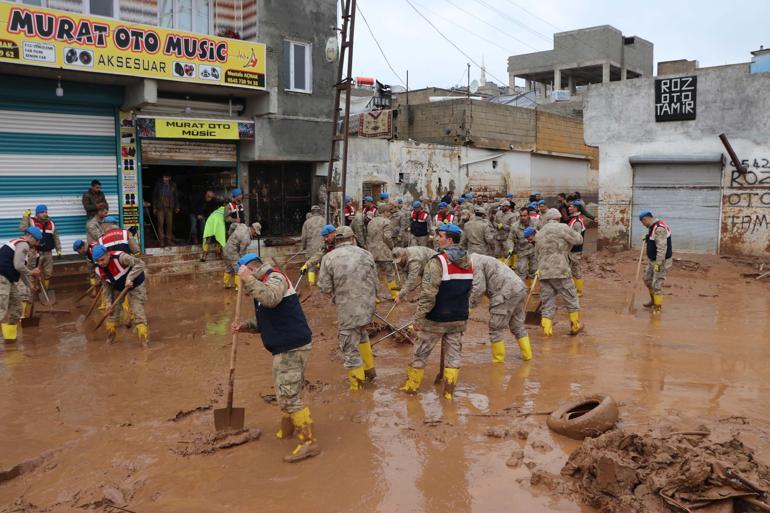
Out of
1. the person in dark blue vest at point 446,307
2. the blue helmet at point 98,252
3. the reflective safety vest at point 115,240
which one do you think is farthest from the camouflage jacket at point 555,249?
the blue helmet at point 98,252

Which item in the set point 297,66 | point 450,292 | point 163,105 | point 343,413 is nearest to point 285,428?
point 343,413

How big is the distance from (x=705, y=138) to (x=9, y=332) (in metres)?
15.5

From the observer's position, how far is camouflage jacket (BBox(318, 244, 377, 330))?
6.98 m

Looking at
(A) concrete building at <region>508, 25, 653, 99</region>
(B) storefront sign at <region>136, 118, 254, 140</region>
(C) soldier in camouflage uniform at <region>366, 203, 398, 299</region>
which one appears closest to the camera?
(C) soldier in camouflage uniform at <region>366, 203, 398, 299</region>

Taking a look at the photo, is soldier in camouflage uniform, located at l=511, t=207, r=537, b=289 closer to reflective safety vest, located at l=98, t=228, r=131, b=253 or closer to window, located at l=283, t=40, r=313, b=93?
window, located at l=283, t=40, r=313, b=93

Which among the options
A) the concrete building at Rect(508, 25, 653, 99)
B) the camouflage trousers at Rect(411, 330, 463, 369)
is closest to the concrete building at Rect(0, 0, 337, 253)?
the camouflage trousers at Rect(411, 330, 463, 369)

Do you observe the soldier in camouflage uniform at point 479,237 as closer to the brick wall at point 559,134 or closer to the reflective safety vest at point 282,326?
the reflective safety vest at point 282,326

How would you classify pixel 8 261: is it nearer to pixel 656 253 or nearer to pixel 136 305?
pixel 136 305

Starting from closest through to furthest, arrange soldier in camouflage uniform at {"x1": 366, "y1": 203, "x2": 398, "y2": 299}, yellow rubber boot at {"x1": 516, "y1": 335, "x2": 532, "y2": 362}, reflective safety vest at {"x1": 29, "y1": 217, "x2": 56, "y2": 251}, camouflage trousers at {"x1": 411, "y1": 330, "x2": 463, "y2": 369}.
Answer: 1. camouflage trousers at {"x1": 411, "y1": 330, "x2": 463, "y2": 369}
2. yellow rubber boot at {"x1": 516, "y1": 335, "x2": 532, "y2": 362}
3. reflective safety vest at {"x1": 29, "y1": 217, "x2": 56, "y2": 251}
4. soldier in camouflage uniform at {"x1": 366, "y1": 203, "x2": 398, "y2": 299}

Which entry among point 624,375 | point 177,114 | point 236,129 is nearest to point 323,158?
point 236,129

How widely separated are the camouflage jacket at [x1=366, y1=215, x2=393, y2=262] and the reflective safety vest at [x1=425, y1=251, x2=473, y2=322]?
566 centimetres

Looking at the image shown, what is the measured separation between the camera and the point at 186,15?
14500 millimetres

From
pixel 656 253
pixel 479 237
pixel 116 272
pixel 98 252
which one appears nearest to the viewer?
pixel 98 252

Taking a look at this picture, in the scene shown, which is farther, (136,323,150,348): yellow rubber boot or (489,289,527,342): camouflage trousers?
(136,323,150,348): yellow rubber boot
